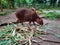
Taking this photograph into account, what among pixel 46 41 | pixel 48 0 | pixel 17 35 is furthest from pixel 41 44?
pixel 48 0

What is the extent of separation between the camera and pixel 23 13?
28.0ft

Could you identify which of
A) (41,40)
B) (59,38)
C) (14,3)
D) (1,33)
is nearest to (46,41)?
(41,40)

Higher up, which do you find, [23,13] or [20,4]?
[23,13]

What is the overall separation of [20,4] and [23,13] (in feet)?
29.8

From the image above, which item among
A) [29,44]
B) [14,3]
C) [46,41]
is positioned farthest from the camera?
[14,3]

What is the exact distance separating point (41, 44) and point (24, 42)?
545 mm

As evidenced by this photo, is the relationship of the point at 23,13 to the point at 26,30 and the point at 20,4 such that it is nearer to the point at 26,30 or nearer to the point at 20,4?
the point at 26,30

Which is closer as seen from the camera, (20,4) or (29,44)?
(29,44)

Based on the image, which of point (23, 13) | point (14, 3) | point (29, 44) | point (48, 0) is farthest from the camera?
point (48, 0)

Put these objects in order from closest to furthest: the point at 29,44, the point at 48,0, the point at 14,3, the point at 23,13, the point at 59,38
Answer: the point at 29,44
the point at 59,38
the point at 23,13
the point at 14,3
the point at 48,0

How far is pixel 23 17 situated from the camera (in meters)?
8.55

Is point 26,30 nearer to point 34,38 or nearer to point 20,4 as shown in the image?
point 34,38

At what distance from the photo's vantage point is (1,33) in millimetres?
6430

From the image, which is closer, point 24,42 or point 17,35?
point 24,42
